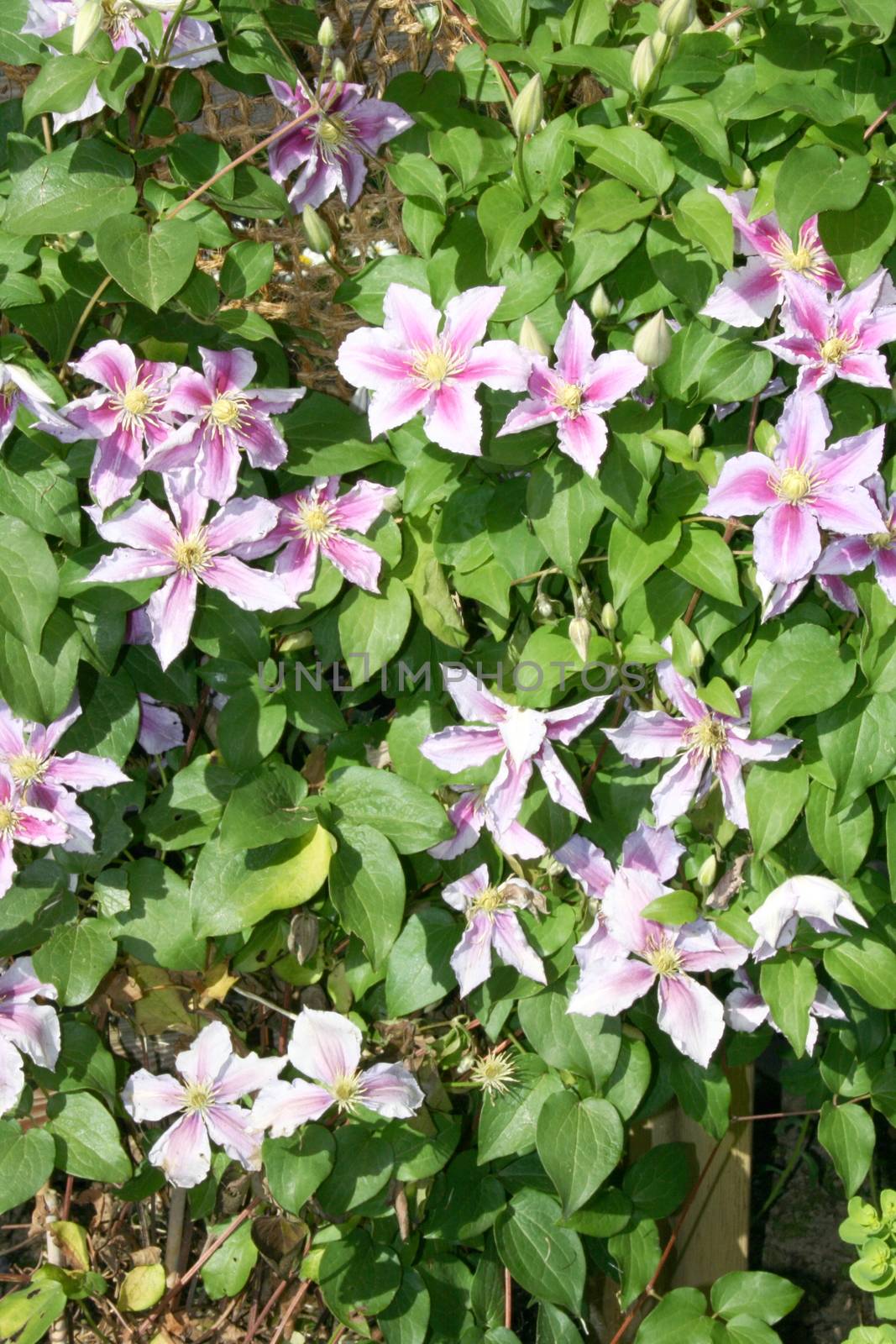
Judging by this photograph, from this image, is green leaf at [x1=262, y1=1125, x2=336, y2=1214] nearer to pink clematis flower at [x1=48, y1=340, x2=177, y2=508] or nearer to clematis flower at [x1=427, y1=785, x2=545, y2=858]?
clematis flower at [x1=427, y1=785, x2=545, y2=858]

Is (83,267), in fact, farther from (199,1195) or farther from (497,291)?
(199,1195)

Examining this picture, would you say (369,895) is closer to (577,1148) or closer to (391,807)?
(391,807)

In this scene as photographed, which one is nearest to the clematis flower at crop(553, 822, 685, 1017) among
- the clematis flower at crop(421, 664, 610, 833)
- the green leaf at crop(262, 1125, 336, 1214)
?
the clematis flower at crop(421, 664, 610, 833)

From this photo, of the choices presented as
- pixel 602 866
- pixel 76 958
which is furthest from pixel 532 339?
pixel 76 958

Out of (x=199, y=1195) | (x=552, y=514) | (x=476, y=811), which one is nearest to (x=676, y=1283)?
(x=199, y=1195)

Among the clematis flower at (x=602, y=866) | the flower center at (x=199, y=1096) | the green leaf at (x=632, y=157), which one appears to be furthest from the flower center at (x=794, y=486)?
the flower center at (x=199, y=1096)

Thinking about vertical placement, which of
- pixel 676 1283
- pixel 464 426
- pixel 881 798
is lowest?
pixel 676 1283
